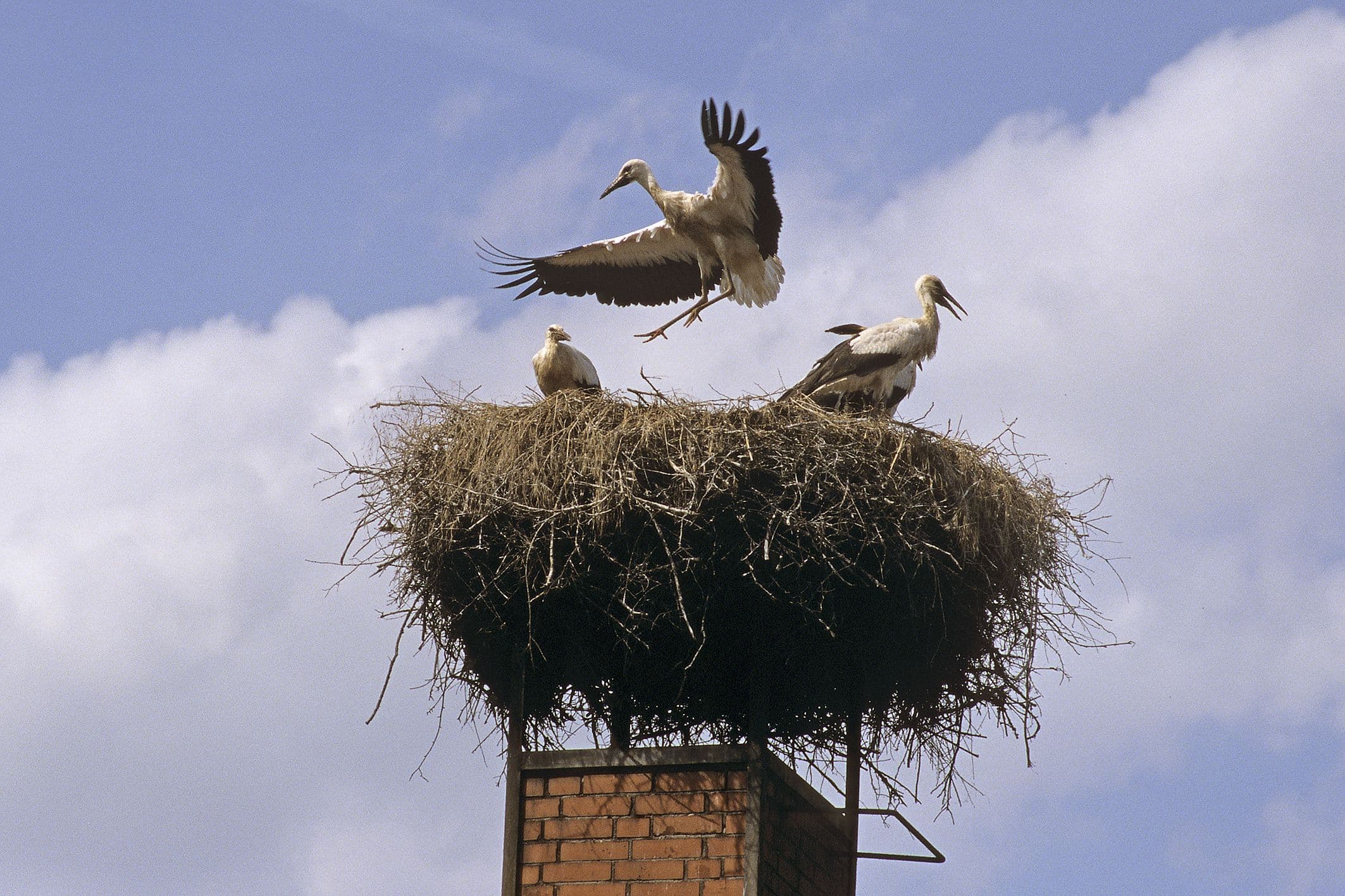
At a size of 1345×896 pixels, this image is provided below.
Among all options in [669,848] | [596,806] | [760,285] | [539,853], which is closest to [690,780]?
[669,848]

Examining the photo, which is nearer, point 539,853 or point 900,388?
point 539,853

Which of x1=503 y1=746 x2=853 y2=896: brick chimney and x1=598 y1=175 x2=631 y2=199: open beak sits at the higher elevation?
x1=598 y1=175 x2=631 y2=199: open beak

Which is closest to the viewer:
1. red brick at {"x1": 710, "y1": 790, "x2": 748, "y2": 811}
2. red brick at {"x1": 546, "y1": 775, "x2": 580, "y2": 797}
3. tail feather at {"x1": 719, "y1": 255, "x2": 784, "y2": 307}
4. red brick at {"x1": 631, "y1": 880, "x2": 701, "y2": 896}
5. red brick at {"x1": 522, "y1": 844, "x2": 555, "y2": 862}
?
red brick at {"x1": 631, "y1": 880, "x2": 701, "y2": 896}

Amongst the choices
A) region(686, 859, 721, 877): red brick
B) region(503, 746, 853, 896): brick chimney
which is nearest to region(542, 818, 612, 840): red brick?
region(503, 746, 853, 896): brick chimney

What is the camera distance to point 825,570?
6.62 m

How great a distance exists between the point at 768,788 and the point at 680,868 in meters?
0.43

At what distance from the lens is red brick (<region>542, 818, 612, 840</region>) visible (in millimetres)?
6438

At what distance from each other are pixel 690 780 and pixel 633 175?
4.56m

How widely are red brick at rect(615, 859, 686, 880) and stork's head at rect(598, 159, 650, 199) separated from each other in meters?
4.73

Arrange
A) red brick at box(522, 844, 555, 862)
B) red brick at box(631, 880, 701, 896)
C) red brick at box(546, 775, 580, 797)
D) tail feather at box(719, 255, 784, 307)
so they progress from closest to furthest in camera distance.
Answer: red brick at box(631, 880, 701, 896) → red brick at box(522, 844, 555, 862) → red brick at box(546, 775, 580, 797) → tail feather at box(719, 255, 784, 307)

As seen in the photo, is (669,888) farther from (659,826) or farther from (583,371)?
(583,371)

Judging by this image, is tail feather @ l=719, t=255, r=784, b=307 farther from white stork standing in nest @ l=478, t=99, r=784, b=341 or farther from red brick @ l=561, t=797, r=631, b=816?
red brick @ l=561, t=797, r=631, b=816

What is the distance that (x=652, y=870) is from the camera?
6305 mm

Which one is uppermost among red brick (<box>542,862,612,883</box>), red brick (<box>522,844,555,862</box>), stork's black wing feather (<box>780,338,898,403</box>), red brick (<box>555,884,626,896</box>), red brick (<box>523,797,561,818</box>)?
stork's black wing feather (<box>780,338,898,403</box>)
